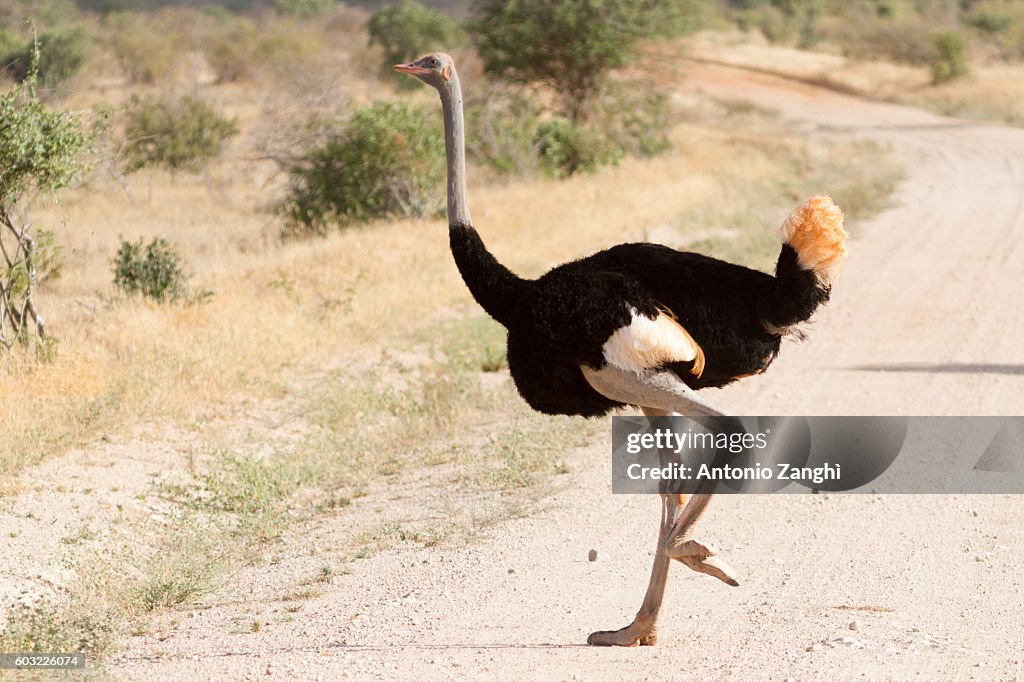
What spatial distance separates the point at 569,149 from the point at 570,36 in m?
4.07

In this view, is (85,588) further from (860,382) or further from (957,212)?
(957,212)

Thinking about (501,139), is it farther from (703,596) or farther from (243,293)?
(703,596)

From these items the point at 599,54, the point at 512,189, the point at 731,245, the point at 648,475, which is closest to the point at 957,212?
the point at 731,245

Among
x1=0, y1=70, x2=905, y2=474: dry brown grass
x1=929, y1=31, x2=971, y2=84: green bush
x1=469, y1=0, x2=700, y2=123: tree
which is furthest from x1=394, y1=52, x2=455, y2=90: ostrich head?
x1=929, y1=31, x2=971, y2=84: green bush

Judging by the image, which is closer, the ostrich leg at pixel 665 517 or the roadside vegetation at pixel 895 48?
the ostrich leg at pixel 665 517

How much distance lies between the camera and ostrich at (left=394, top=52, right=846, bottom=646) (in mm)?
4371

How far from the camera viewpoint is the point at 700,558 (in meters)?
4.39

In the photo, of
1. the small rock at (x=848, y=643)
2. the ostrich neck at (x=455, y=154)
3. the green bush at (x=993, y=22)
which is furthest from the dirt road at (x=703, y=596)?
the green bush at (x=993, y=22)

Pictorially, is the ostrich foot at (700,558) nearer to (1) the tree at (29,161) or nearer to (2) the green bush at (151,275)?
(1) the tree at (29,161)

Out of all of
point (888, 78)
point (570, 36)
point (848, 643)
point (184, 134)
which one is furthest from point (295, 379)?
point (888, 78)

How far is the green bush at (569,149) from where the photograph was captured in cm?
1892

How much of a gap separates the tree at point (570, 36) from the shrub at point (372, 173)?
745cm

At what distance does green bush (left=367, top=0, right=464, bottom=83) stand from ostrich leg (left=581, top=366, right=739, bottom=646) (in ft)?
101

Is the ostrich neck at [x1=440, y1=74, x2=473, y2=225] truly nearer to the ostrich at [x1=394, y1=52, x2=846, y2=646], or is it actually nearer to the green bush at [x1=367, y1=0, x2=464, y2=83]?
the ostrich at [x1=394, y1=52, x2=846, y2=646]
